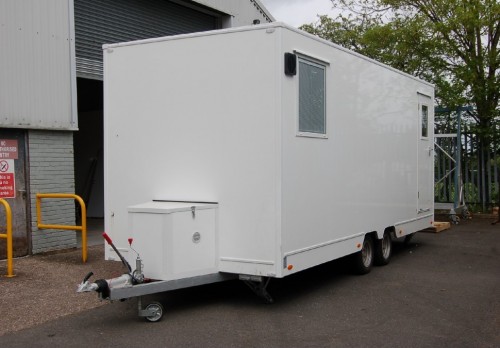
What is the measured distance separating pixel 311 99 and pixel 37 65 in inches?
186

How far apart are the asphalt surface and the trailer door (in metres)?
1.99

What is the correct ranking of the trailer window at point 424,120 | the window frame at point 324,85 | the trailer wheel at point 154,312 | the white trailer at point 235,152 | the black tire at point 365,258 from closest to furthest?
the trailer wheel at point 154,312
the white trailer at point 235,152
the window frame at point 324,85
the black tire at point 365,258
the trailer window at point 424,120

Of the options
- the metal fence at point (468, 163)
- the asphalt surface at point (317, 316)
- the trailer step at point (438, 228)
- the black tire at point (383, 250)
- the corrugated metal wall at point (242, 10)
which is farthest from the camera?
the metal fence at point (468, 163)

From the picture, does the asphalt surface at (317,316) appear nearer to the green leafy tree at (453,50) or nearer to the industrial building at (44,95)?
the industrial building at (44,95)

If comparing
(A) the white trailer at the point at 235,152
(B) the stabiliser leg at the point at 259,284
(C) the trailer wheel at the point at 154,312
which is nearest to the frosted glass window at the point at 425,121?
(A) the white trailer at the point at 235,152

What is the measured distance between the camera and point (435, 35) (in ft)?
47.8

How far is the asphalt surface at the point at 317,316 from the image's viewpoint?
17.4 ft

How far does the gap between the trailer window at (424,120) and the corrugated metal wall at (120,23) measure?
529 cm

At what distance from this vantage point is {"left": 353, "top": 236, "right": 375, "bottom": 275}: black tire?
26.5ft

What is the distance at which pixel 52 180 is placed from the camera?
940 centimetres

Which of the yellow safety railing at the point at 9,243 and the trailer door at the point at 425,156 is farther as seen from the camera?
the trailer door at the point at 425,156

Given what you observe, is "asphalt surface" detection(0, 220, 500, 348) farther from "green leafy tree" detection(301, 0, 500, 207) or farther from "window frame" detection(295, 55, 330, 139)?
"green leafy tree" detection(301, 0, 500, 207)

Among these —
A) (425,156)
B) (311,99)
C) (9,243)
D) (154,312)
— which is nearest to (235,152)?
(311,99)

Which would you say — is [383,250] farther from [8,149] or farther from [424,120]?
[8,149]
